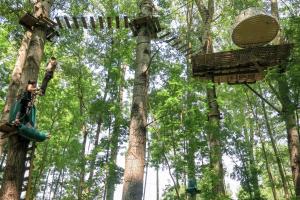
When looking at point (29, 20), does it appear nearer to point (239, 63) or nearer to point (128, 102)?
point (239, 63)

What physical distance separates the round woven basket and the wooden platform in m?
0.21

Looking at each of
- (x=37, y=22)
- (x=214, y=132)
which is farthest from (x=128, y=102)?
(x=37, y=22)

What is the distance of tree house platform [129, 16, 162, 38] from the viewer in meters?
6.54

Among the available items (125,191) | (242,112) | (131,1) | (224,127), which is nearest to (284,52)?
(125,191)

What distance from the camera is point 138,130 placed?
18.3 ft

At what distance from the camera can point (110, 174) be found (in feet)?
47.2

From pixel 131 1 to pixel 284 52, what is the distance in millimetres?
12576

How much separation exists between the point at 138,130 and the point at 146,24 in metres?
2.29

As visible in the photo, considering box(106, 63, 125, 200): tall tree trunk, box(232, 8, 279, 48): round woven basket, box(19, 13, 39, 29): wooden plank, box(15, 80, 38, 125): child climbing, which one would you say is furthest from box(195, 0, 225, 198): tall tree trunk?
box(15, 80, 38, 125): child climbing

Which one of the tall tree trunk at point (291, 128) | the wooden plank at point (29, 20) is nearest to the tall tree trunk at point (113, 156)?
the wooden plank at point (29, 20)

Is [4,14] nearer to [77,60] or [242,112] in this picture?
[77,60]

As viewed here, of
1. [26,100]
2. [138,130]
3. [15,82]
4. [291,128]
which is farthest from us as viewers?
[15,82]

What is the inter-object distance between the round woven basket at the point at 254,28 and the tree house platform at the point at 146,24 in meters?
1.56

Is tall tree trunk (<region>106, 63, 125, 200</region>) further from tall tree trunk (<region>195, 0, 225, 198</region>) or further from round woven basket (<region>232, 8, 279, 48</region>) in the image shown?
round woven basket (<region>232, 8, 279, 48</region>)
